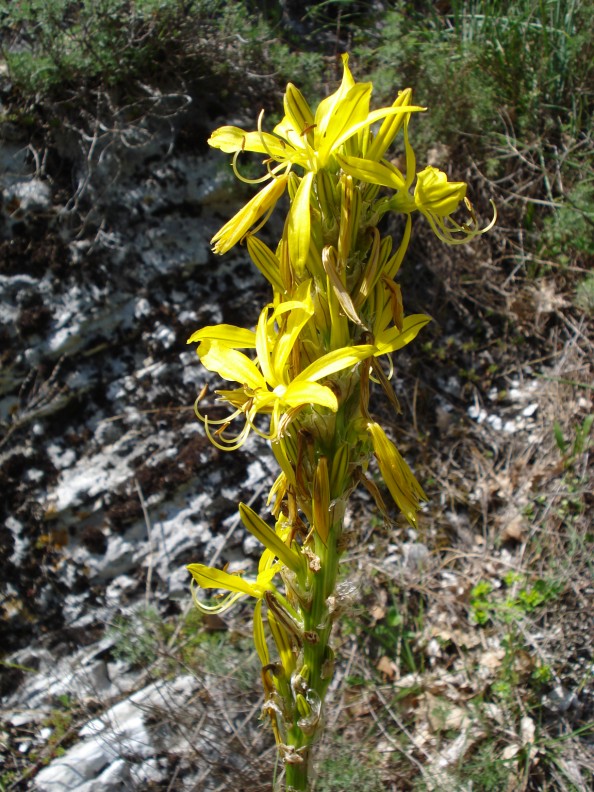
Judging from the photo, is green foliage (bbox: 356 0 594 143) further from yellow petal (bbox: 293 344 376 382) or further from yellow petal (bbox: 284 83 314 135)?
yellow petal (bbox: 293 344 376 382)

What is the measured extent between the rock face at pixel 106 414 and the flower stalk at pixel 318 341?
1255mm

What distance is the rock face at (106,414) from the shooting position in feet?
8.49

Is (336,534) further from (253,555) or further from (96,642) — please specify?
(96,642)

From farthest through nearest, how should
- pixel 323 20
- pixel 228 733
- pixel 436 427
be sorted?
pixel 323 20
pixel 436 427
pixel 228 733

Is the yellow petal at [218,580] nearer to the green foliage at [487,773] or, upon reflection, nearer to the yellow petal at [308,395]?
the yellow petal at [308,395]

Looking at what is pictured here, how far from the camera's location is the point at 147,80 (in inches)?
122

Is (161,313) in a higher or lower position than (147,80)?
lower

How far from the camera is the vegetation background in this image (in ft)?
8.17

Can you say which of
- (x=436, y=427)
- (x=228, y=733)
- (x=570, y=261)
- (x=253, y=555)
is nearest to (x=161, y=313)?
(x=253, y=555)

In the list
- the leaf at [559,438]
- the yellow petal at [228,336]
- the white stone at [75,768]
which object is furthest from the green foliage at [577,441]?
the white stone at [75,768]

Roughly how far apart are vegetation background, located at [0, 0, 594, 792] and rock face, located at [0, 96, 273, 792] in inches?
5.3

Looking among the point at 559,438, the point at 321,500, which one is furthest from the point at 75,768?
the point at 559,438

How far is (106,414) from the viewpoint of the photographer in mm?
2809

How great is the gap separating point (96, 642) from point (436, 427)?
5.61 feet
